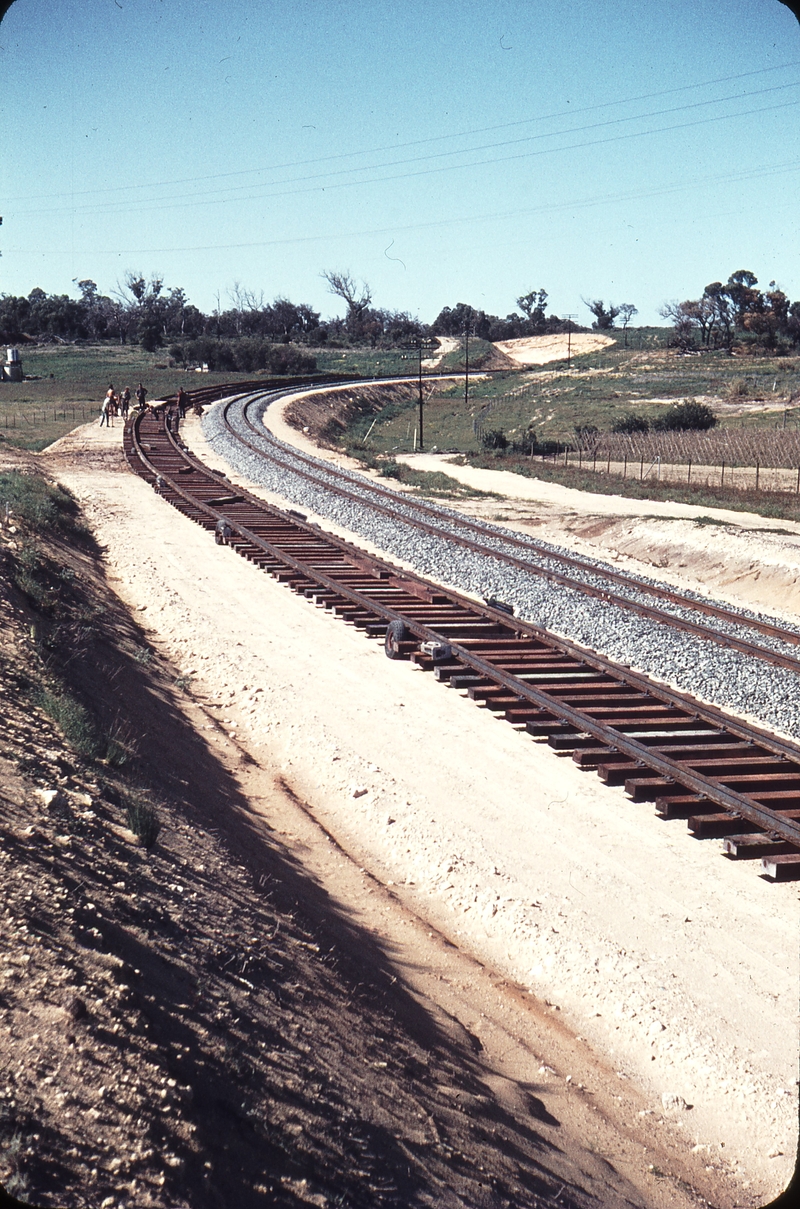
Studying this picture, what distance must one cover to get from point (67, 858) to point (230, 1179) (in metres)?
2.42

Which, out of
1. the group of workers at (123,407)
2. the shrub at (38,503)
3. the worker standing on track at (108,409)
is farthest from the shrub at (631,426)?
the shrub at (38,503)

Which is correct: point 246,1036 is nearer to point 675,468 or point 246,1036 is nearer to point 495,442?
point 675,468

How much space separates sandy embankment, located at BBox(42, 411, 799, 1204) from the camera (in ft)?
19.5

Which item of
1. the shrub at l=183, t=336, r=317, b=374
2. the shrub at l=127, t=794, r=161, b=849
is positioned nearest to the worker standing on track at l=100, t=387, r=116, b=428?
the shrub at l=127, t=794, r=161, b=849

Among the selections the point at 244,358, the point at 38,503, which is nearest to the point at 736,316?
the point at 244,358

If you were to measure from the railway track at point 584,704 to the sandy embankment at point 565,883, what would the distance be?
8.6 inches

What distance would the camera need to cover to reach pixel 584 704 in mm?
11156

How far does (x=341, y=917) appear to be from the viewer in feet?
24.2

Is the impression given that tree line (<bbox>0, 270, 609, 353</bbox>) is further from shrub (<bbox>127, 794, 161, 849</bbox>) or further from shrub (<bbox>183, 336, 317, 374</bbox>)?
shrub (<bbox>127, 794, 161, 849</bbox>)

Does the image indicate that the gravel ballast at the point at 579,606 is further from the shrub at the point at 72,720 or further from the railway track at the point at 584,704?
the shrub at the point at 72,720

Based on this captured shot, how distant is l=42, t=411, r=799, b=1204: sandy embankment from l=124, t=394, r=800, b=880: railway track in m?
0.22

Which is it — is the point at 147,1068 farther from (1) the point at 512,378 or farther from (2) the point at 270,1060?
(1) the point at 512,378

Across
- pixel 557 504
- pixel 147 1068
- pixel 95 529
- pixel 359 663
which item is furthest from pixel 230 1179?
pixel 557 504

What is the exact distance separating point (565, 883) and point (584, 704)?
11.6 feet
